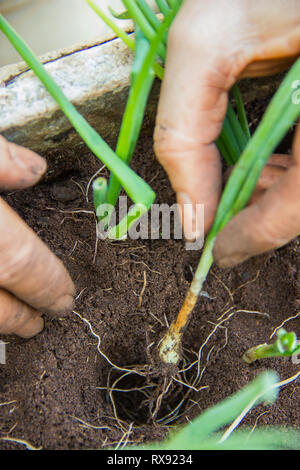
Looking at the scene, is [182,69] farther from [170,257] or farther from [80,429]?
[80,429]

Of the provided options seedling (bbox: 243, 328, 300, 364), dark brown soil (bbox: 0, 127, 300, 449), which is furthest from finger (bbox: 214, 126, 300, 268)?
dark brown soil (bbox: 0, 127, 300, 449)

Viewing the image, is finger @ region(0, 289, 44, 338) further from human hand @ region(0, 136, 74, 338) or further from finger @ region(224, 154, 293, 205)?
finger @ region(224, 154, 293, 205)

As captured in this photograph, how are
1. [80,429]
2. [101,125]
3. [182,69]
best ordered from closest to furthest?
[182,69] < [80,429] < [101,125]

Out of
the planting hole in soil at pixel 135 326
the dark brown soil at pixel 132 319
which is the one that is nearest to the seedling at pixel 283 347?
the planting hole in soil at pixel 135 326

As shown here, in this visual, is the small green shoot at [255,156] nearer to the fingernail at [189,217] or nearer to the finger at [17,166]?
the fingernail at [189,217]

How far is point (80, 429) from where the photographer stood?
2.80ft

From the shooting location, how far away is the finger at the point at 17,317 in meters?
0.86

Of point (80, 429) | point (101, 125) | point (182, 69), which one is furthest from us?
point (101, 125)

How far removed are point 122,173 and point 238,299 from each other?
0.44 meters

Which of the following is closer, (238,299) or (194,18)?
(194,18)

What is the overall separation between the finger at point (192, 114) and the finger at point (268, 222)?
79 millimetres

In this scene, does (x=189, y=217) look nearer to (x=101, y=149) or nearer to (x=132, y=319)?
(x=101, y=149)

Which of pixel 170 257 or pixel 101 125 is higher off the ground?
pixel 101 125
